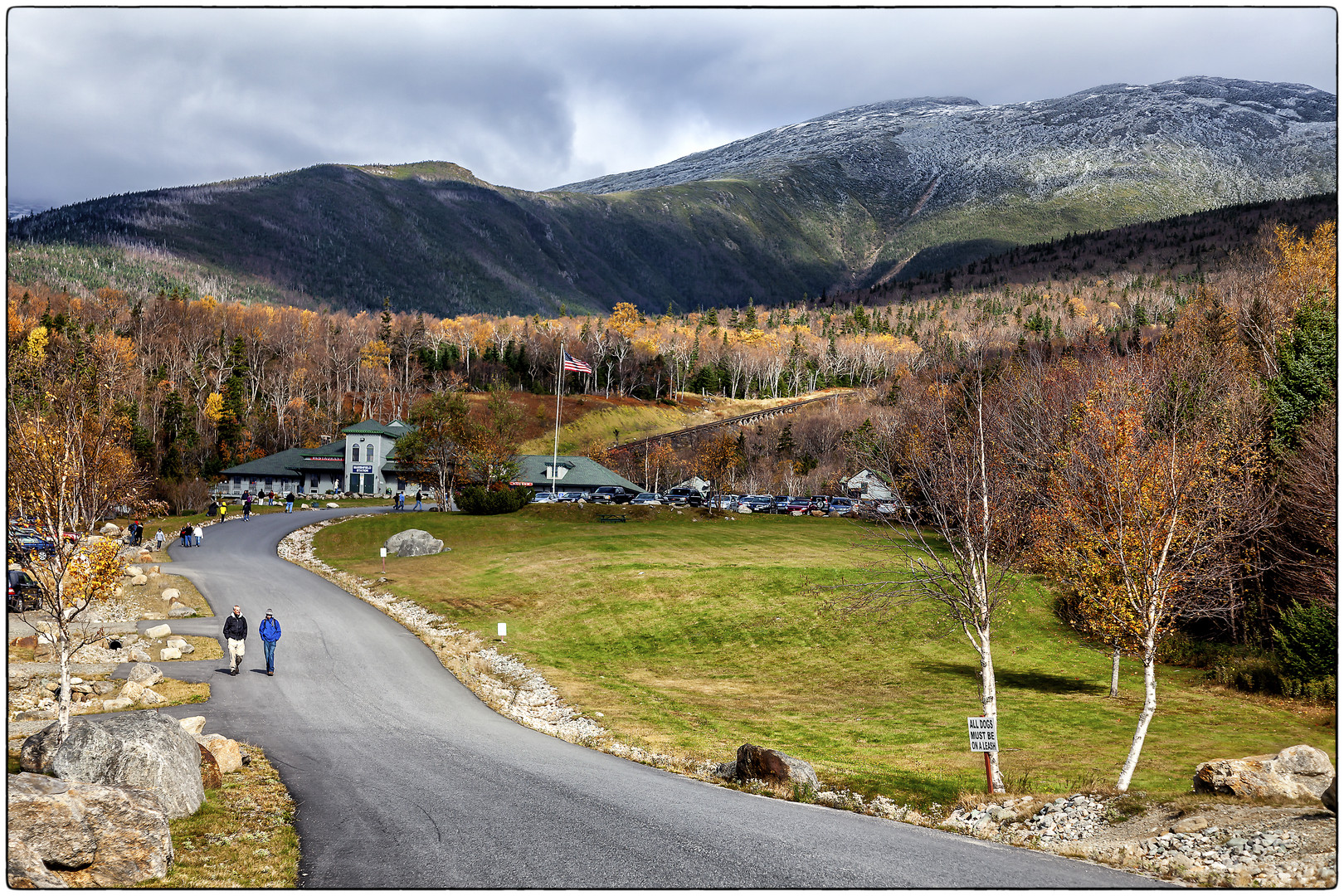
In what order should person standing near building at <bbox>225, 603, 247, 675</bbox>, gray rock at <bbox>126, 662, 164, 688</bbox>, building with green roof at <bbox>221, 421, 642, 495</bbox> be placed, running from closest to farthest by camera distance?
gray rock at <bbox>126, 662, 164, 688</bbox>, person standing near building at <bbox>225, 603, 247, 675</bbox>, building with green roof at <bbox>221, 421, 642, 495</bbox>

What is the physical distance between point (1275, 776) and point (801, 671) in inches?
815

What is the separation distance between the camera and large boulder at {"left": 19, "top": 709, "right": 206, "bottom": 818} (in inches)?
483

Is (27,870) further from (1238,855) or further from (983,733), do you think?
(983,733)

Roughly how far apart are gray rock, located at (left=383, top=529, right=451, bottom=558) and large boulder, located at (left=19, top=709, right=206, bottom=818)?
4465cm

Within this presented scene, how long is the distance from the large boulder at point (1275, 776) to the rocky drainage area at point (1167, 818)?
17 millimetres

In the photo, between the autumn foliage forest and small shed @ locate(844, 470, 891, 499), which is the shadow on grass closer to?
the autumn foliage forest

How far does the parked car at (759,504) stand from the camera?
89438 mm

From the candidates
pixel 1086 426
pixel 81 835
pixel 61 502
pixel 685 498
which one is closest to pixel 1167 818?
pixel 81 835

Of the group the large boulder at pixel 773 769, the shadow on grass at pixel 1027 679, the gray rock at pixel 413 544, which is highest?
the large boulder at pixel 773 769

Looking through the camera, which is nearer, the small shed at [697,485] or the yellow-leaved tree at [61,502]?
the yellow-leaved tree at [61,502]

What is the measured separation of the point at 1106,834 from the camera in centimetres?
1248

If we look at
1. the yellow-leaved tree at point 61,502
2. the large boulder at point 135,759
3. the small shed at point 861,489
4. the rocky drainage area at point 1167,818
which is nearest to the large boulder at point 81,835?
the large boulder at point 135,759

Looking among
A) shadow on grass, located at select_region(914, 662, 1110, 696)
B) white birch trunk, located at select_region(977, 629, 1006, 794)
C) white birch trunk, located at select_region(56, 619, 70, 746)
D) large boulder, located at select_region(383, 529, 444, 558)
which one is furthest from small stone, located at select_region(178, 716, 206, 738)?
large boulder, located at select_region(383, 529, 444, 558)

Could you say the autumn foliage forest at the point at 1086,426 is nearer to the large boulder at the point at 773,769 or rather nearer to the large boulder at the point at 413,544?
the large boulder at the point at 773,769
